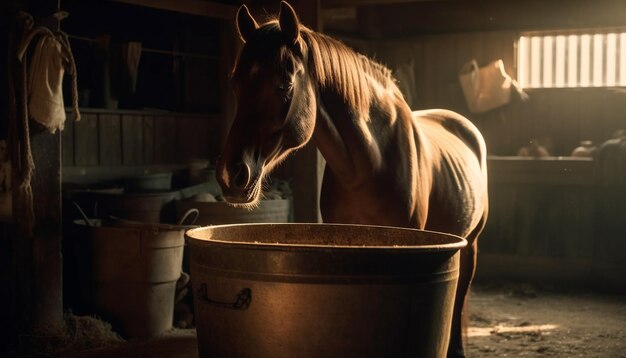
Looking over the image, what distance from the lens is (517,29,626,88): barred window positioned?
9227 mm

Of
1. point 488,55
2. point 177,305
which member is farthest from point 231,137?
point 488,55

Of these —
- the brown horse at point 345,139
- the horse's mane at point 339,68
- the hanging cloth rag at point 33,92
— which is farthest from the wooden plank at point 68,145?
the horse's mane at point 339,68

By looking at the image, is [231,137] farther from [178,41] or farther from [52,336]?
[178,41]

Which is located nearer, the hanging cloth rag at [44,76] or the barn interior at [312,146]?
the hanging cloth rag at [44,76]

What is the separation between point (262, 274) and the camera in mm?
2264

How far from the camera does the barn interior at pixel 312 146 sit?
6.05m

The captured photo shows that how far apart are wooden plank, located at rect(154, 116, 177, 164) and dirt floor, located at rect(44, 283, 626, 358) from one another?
10.6 ft

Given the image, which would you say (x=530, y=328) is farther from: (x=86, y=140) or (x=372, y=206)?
(x=86, y=140)

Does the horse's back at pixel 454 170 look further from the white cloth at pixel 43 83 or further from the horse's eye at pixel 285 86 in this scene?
the white cloth at pixel 43 83

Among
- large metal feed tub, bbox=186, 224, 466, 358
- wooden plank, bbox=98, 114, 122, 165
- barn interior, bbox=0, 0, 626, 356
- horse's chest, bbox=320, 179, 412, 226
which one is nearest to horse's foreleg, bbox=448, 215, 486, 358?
barn interior, bbox=0, 0, 626, 356

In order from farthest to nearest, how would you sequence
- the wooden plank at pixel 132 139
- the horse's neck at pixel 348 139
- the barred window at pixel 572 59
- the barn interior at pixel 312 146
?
the barred window at pixel 572 59 < the wooden plank at pixel 132 139 < the barn interior at pixel 312 146 < the horse's neck at pixel 348 139

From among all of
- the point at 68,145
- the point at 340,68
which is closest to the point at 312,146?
the point at 340,68

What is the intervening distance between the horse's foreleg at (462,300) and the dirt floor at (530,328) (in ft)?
1.80

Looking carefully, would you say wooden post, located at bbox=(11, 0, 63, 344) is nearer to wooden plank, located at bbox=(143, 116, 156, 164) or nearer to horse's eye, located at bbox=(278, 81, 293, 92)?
horse's eye, located at bbox=(278, 81, 293, 92)
